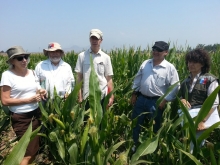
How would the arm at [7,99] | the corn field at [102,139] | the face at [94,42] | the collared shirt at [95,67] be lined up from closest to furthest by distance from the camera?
1. the corn field at [102,139]
2. the arm at [7,99]
3. the face at [94,42]
4. the collared shirt at [95,67]

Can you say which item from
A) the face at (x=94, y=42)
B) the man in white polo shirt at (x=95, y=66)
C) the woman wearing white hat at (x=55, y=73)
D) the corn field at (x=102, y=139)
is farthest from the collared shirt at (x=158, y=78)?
the woman wearing white hat at (x=55, y=73)

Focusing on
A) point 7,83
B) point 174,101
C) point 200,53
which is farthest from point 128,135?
point 7,83

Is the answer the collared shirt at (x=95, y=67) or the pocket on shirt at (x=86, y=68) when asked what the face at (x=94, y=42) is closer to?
the collared shirt at (x=95, y=67)

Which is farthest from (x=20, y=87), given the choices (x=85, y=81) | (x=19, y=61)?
(x=85, y=81)

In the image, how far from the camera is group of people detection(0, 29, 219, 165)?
2.11m

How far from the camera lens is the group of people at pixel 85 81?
2.11m

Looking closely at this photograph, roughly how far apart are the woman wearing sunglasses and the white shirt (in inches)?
9.0

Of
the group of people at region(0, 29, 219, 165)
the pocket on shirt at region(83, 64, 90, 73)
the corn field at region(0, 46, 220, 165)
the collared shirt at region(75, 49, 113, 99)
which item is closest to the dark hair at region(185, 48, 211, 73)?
the group of people at region(0, 29, 219, 165)

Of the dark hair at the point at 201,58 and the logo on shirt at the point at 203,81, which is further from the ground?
the dark hair at the point at 201,58

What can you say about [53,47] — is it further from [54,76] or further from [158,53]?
[158,53]

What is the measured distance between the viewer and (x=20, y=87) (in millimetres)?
2111

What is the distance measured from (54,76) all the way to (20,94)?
449 mm

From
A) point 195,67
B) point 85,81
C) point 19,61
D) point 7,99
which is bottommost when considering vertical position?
point 85,81

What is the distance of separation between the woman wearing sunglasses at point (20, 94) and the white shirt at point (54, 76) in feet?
0.75
